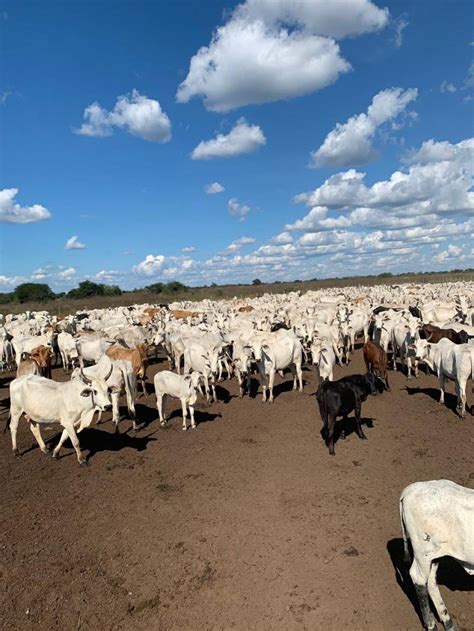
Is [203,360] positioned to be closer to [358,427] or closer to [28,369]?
[28,369]

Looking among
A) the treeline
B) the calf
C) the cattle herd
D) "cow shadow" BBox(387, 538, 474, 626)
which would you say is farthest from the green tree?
"cow shadow" BBox(387, 538, 474, 626)

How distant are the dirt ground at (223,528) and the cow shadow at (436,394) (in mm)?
1295

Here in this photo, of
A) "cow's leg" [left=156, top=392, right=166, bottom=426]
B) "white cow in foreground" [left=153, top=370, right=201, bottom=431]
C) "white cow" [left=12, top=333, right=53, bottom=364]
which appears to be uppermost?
"white cow" [left=12, top=333, right=53, bottom=364]

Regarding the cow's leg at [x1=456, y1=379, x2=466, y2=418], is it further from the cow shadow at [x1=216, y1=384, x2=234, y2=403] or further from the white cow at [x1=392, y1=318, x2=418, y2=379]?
the cow shadow at [x1=216, y1=384, x2=234, y2=403]

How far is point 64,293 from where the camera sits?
310 ft

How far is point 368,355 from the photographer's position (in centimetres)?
1738

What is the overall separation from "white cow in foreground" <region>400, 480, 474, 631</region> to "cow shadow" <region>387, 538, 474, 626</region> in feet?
1.59

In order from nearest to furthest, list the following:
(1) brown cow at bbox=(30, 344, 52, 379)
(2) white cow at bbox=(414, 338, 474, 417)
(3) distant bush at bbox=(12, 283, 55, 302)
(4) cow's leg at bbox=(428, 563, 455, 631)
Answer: (4) cow's leg at bbox=(428, 563, 455, 631), (2) white cow at bbox=(414, 338, 474, 417), (1) brown cow at bbox=(30, 344, 52, 379), (3) distant bush at bbox=(12, 283, 55, 302)

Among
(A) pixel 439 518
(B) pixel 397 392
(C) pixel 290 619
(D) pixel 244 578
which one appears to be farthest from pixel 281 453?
(B) pixel 397 392

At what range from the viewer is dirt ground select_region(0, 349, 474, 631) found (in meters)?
6.02

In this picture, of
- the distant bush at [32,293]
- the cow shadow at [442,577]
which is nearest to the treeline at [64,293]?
the distant bush at [32,293]

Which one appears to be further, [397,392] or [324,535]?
[397,392]

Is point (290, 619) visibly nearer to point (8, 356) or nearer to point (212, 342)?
point (212, 342)

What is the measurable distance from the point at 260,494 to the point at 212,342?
10870 mm
